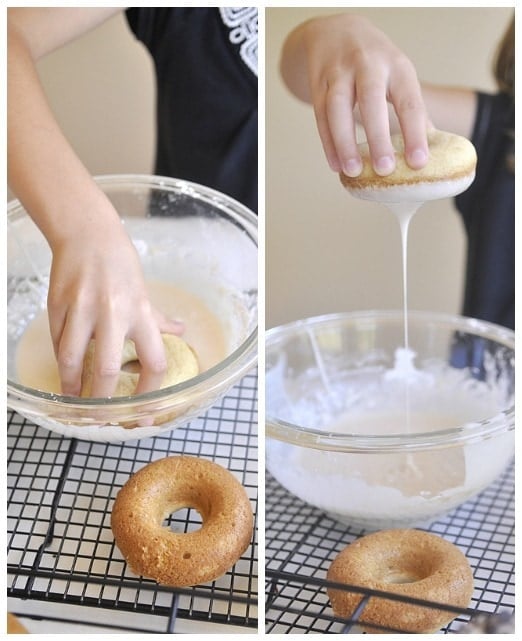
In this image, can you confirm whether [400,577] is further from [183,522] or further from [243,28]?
[243,28]

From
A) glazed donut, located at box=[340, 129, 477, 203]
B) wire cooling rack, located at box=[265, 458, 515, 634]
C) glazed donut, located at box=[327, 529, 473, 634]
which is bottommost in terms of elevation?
wire cooling rack, located at box=[265, 458, 515, 634]

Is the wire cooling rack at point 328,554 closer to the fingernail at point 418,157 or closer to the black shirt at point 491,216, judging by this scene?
the fingernail at point 418,157

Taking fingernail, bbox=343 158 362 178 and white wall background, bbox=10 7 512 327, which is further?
white wall background, bbox=10 7 512 327

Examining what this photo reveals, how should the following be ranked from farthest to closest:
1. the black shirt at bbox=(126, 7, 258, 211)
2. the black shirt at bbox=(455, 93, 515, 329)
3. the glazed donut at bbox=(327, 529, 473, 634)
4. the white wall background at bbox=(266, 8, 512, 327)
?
the black shirt at bbox=(455, 93, 515, 329) → the black shirt at bbox=(126, 7, 258, 211) → the white wall background at bbox=(266, 8, 512, 327) → the glazed donut at bbox=(327, 529, 473, 634)

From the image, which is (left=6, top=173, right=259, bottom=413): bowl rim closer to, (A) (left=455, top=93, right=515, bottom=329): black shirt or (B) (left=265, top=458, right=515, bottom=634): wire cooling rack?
(B) (left=265, top=458, right=515, bottom=634): wire cooling rack

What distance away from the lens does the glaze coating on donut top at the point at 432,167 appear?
0.54m

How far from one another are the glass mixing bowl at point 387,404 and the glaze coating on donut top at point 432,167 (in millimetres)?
208

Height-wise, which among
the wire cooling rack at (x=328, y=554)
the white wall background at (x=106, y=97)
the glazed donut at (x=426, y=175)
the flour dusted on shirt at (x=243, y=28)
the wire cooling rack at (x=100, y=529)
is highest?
the flour dusted on shirt at (x=243, y=28)

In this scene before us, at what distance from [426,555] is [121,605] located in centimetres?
24

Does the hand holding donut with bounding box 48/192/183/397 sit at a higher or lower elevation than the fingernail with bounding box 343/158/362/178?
lower

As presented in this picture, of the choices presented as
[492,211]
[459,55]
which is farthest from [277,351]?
[459,55]

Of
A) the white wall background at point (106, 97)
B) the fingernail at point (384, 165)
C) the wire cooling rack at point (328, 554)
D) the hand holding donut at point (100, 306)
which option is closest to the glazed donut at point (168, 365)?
the hand holding donut at point (100, 306)

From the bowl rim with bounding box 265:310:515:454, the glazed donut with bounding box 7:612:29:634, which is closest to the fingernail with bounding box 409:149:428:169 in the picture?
the bowl rim with bounding box 265:310:515:454

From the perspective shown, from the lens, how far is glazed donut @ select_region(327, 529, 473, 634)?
530mm
